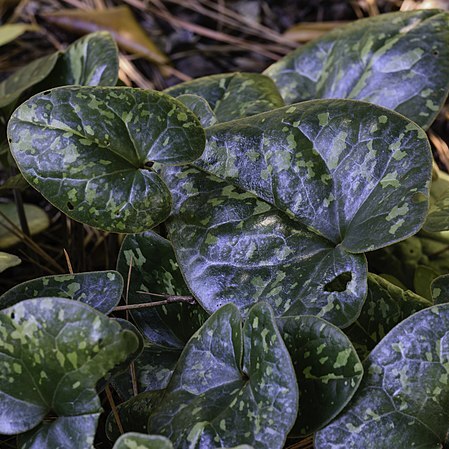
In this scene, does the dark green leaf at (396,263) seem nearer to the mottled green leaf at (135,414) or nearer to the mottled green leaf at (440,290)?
the mottled green leaf at (440,290)

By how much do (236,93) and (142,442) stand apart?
650mm

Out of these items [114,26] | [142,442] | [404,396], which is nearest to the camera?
[142,442]

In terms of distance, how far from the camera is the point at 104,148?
2.74 ft

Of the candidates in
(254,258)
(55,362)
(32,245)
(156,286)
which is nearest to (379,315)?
(254,258)

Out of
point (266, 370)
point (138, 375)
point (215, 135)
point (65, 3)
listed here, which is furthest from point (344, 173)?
point (65, 3)

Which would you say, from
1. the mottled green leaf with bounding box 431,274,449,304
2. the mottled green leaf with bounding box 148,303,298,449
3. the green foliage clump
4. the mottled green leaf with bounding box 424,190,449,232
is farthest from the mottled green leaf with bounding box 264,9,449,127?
the mottled green leaf with bounding box 148,303,298,449

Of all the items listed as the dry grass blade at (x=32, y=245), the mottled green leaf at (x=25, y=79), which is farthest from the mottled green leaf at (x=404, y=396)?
the mottled green leaf at (x=25, y=79)

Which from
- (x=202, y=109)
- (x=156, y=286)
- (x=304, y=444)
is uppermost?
(x=202, y=109)

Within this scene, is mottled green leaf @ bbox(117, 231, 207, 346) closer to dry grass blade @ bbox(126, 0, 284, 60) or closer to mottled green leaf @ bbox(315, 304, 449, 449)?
mottled green leaf @ bbox(315, 304, 449, 449)

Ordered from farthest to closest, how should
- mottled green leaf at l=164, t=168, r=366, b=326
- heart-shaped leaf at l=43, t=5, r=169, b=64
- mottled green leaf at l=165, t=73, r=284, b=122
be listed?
heart-shaped leaf at l=43, t=5, r=169, b=64, mottled green leaf at l=165, t=73, r=284, b=122, mottled green leaf at l=164, t=168, r=366, b=326

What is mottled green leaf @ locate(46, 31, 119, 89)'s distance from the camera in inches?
42.6

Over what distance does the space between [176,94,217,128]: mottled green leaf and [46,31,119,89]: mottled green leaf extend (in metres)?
0.15

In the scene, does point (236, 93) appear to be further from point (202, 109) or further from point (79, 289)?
point (79, 289)

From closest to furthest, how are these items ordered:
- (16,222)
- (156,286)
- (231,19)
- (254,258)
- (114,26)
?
(254,258)
(156,286)
(16,222)
(114,26)
(231,19)
